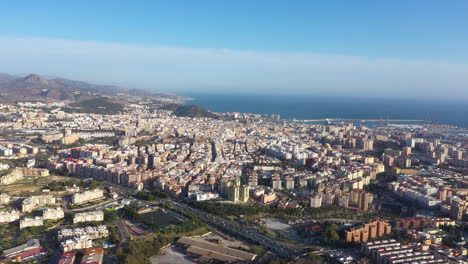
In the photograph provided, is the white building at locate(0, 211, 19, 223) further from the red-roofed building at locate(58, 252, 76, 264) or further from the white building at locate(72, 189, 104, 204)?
the red-roofed building at locate(58, 252, 76, 264)

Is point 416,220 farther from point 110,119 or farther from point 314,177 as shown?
point 110,119

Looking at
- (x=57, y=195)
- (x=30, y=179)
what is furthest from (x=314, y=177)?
(x=30, y=179)

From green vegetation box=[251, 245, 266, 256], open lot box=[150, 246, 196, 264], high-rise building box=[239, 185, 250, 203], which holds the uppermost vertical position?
high-rise building box=[239, 185, 250, 203]

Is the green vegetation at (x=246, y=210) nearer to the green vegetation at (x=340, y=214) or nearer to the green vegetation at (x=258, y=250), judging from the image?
the green vegetation at (x=340, y=214)

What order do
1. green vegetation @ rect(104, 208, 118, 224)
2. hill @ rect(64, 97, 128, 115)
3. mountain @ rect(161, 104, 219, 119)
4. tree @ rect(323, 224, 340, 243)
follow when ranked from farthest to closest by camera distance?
mountain @ rect(161, 104, 219, 119) < hill @ rect(64, 97, 128, 115) < green vegetation @ rect(104, 208, 118, 224) < tree @ rect(323, 224, 340, 243)

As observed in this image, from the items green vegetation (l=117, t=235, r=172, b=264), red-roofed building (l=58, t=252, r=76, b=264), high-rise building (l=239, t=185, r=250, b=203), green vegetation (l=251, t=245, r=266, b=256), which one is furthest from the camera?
high-rise building (l=239, t=185, r=250, b=203)

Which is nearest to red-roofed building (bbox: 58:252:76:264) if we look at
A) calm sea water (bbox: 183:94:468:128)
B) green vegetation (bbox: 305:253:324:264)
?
green vegetation (bbox: 305:253:324:264)

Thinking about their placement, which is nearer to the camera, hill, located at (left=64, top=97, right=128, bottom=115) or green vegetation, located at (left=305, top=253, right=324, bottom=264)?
green vegetation, located at (left=305, top=253, right=324, bottom=264)

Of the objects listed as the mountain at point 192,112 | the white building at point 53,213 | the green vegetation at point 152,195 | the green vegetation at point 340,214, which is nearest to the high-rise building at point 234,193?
the green vegetation at point 152,195
